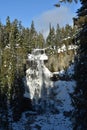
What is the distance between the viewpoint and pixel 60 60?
346ft

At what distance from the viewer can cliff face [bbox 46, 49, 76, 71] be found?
101 meters

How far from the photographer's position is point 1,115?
5194 cm

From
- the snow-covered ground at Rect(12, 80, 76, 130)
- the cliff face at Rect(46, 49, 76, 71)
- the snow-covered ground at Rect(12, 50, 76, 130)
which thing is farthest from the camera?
the cliff face at Rect(46, 49, 76, 71)

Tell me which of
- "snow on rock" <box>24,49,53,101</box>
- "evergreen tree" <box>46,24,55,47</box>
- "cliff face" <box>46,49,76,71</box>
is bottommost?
"snow on rock" <box>24,49,53,101</box>

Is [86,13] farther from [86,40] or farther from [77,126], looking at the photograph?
[77,126]

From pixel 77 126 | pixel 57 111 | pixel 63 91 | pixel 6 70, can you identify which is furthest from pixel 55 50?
pixel 77 126

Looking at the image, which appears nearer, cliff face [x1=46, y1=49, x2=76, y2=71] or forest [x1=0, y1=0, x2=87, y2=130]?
forest [x1=0, y1=0, x2=87, y2=130]

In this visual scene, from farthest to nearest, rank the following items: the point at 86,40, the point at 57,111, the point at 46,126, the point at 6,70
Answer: the point at 57,111 → the point at 6,70 → the point at 46,126 → the point at 86,40

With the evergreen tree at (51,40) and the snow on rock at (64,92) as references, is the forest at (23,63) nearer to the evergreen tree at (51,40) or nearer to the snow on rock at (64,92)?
the evergreen tree at (51,40)

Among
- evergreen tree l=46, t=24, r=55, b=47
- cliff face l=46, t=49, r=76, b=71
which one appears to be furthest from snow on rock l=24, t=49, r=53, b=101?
evergreen tree l=46, t=24, r=55, b=47

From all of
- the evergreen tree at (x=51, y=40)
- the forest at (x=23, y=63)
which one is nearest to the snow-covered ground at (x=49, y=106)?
the forest at (x=23, y=63)

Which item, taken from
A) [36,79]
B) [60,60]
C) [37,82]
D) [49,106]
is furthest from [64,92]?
[60,60]

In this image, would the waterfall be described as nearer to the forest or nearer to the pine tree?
the forest

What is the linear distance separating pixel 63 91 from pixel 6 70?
23347 millimetres
